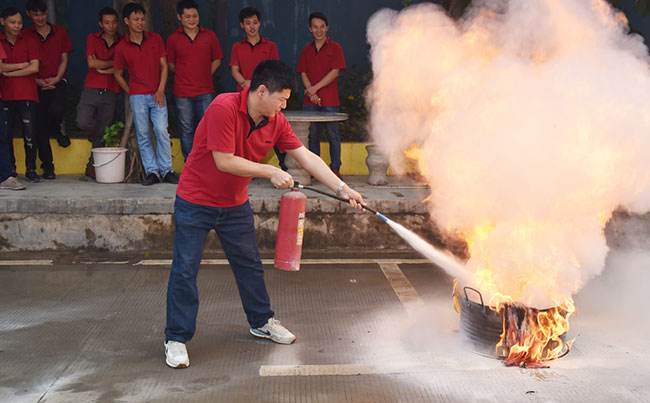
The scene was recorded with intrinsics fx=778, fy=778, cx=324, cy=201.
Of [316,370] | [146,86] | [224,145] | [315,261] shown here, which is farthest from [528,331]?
[146,86]

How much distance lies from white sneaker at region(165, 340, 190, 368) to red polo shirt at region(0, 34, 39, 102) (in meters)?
5.31

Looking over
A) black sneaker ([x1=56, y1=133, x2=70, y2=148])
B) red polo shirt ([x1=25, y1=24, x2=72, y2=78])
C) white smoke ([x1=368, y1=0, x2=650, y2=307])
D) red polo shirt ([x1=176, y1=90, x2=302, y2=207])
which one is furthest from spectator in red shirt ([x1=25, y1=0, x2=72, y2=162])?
white smoke ([x1=368, y1=0, x2=650, y2=307])

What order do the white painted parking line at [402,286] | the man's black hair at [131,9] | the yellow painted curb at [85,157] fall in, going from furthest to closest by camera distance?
the yellow painted curb at [85,157] → the man's black hair at [131,9] → the white painted parking line at [402,286]

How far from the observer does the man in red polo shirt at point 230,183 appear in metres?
4.81

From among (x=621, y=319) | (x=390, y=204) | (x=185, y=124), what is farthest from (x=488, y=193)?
(x=185, y=124)

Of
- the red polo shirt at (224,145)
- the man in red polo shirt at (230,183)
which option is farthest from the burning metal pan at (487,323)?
the red polo shirt at (224,145)

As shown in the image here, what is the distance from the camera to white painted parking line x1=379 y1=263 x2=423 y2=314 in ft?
21.0

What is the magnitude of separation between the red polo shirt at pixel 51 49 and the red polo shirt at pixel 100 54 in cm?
47

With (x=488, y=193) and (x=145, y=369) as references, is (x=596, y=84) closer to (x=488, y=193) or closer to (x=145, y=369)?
(x=488, y=193)

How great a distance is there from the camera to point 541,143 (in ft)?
16.4

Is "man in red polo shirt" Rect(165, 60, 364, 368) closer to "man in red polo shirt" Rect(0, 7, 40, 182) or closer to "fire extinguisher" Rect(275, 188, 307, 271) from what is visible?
"fire extinguisher" Rect(275, 188, 307, 271)

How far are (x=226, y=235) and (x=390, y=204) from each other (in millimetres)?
3358

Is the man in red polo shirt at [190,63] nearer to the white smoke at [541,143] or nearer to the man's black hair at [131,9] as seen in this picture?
the man's black hair at [131,9]

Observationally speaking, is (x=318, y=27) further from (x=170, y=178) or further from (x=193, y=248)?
(x=193, y=248)
